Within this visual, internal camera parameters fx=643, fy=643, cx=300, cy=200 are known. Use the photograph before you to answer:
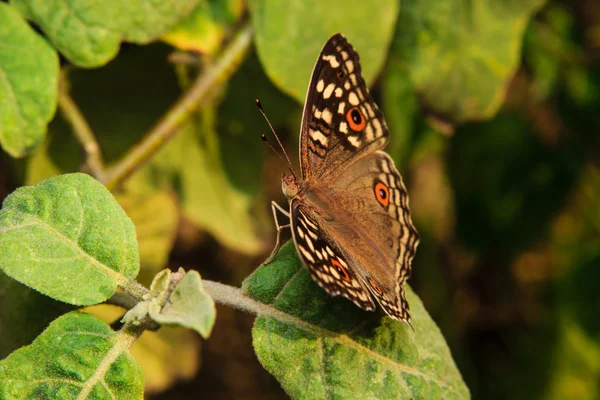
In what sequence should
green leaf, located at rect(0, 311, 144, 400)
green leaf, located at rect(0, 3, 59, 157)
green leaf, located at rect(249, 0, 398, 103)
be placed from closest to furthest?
green leaf, located at rect(0, 311, 144, 400)
green leaf, located at rect(0, 3, 59, 157)
green leaf, located at rect(249, 0, 398, 103)

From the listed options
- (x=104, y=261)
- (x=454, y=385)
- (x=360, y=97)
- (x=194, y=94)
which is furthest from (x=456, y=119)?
(x=104, y=261)

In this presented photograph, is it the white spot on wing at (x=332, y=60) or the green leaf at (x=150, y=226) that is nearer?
the white spot on wing at (x=332, y=60)

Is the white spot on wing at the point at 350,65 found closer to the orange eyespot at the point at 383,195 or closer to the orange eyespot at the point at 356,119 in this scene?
the orange eyespot at the point at 356,119

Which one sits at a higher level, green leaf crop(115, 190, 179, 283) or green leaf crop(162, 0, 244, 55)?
green leaf crop(162, 0, 244, 55)

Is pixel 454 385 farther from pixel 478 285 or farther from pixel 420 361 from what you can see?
pixel 478 285

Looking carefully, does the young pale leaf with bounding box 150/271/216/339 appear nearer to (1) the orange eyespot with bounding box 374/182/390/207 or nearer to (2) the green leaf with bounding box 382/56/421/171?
(1) the orange eyespot with bounding box 374/182/390/207

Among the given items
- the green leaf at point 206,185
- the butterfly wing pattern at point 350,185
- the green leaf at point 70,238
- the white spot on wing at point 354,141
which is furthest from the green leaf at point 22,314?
the green leaf at point 206,185

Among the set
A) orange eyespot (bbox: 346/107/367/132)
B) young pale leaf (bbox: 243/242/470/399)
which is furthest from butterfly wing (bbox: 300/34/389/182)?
young pale leaf (bbox: 243/242/470/399)
